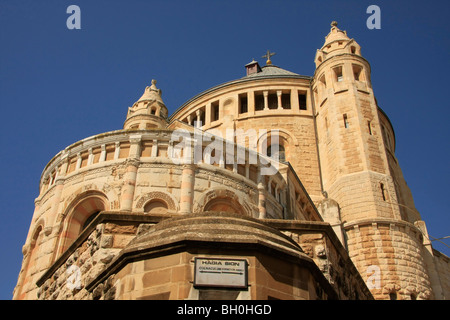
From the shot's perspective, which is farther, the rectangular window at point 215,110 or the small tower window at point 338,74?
the rectangular window at point 215,110

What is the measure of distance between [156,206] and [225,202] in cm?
241

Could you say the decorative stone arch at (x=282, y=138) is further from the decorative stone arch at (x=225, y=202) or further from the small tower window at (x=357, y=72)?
the decorative stone arch at (x=225, y=202)

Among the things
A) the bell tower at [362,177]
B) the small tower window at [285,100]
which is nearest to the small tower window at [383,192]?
the bell tower at [362,177]

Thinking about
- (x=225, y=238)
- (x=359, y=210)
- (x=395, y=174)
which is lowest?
(x=225, y=238)

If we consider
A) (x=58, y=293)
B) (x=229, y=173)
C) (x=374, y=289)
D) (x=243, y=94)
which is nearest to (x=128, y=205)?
(x=229, y=173)

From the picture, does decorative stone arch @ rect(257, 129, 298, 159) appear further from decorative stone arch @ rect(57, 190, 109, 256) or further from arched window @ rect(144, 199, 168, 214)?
decorative stone arch @ rect(57, 190, 109, 256)

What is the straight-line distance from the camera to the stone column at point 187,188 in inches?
600

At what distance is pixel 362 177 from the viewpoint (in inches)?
1014

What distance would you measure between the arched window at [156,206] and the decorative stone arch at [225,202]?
1386 millimetres

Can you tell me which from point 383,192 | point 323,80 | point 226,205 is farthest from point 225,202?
point 323,80

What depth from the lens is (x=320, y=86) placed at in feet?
105

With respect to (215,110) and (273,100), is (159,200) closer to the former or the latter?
(273,100)
